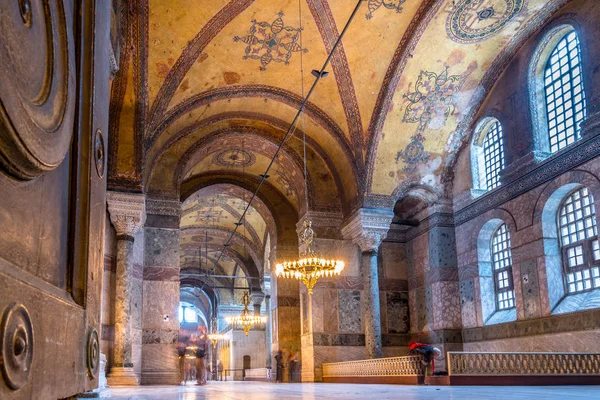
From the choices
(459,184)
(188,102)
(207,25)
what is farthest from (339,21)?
(459,184)

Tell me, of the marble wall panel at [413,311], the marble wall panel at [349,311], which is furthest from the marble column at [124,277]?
the marble wall panel at [413,311]

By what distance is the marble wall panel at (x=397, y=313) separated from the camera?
56.0 ft

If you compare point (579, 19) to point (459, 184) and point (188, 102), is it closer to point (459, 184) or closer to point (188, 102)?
point (459, 184)

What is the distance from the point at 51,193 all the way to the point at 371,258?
47.9 feet

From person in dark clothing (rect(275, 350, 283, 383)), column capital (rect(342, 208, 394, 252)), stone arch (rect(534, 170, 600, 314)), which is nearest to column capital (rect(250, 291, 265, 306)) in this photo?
person in dark clothing (rect(275, 350, 283, 383))

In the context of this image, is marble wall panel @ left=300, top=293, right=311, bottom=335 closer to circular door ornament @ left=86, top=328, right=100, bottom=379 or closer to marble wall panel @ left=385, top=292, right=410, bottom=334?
marble wall panel @ left=385, top=292, right=410, bottom=334

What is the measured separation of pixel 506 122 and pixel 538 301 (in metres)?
4.24

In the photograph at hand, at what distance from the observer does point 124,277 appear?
512 inches

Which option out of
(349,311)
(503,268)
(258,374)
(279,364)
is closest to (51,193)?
(503,268)

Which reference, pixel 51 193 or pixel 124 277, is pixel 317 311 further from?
pixel 51 193

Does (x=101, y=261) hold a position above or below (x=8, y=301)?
above

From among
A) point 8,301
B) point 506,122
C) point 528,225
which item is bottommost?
point 8,301

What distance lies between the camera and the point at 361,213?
15.3 metres

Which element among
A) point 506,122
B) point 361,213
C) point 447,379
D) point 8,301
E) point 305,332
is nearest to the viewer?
point 8,301
